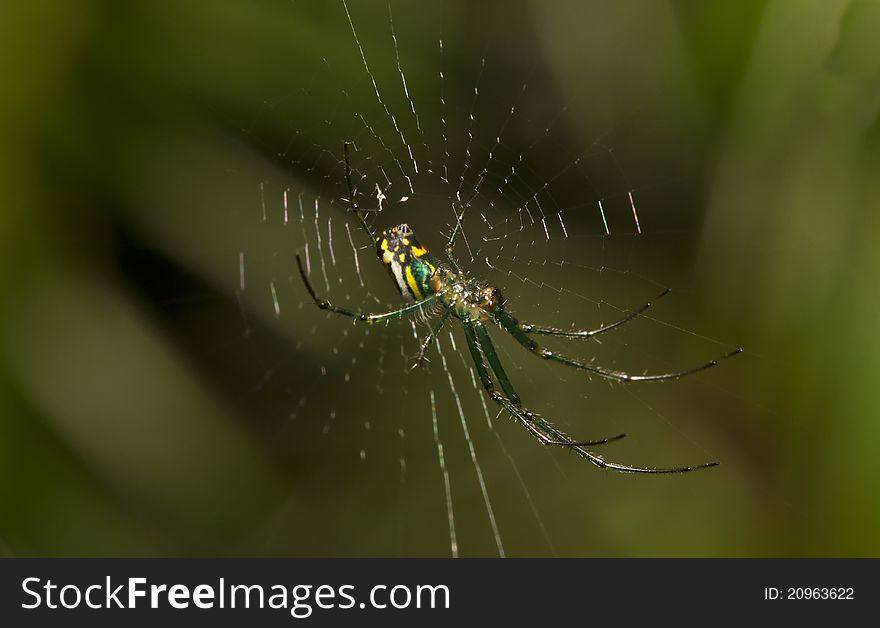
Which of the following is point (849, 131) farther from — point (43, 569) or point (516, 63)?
point (43, 569)

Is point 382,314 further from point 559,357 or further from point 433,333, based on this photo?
point 559,357

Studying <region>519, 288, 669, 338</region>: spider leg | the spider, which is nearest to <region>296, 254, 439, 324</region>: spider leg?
the spider

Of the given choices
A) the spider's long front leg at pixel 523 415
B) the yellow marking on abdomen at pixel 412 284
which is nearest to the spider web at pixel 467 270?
the spider's long front leg at pixel 523 415

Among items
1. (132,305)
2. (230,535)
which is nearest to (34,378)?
(132,305)

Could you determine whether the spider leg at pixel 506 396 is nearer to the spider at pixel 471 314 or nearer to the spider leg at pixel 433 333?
the spider at pixel 471 314

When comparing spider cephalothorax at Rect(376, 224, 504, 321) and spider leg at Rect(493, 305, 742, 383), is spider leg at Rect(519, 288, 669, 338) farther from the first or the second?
spider cephalothorax at Rect(376, 224, 504, 321)

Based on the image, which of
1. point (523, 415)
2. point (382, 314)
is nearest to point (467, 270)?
point (382, 314)
